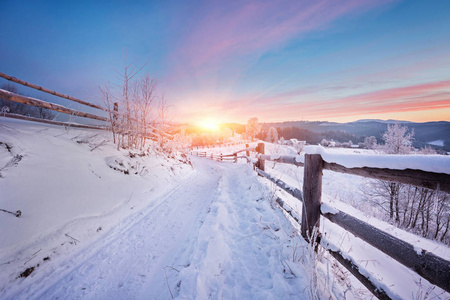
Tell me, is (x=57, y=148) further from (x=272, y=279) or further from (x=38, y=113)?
(x=272, y=279)

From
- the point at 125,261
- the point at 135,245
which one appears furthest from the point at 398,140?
the point at 125,261

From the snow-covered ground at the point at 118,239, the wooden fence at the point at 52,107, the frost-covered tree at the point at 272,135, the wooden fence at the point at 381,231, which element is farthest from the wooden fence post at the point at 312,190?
the frost-covered tree at the point at 272,135

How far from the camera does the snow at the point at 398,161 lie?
108 cm

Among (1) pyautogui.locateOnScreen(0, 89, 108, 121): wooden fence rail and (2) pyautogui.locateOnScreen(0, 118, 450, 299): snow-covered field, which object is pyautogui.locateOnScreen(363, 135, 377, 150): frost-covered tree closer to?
(2) pyautogui.locateOnScreen(0, 118, 450, 299): snow-covered field

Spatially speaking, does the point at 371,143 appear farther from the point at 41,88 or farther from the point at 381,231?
the point at 41,88

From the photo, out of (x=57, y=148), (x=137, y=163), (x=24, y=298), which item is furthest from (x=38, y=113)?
(x=24, y=298)

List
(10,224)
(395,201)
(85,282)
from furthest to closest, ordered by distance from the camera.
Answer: (395,201)
(10,224)
(85,282)

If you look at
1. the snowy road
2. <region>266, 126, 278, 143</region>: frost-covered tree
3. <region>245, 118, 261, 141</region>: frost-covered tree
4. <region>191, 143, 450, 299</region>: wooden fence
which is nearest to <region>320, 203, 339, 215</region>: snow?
<region>191, 143, 450, 299</region>: wooden fence

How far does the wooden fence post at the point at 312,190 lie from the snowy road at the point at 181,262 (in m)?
0.55

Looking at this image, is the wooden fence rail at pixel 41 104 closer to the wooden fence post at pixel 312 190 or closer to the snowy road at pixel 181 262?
the snowy road at pixel 181 262

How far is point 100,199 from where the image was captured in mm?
3498

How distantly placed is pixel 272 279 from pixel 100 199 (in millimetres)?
3590

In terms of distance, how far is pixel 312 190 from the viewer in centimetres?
219

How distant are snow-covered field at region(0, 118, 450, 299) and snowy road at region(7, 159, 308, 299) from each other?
13 mm
